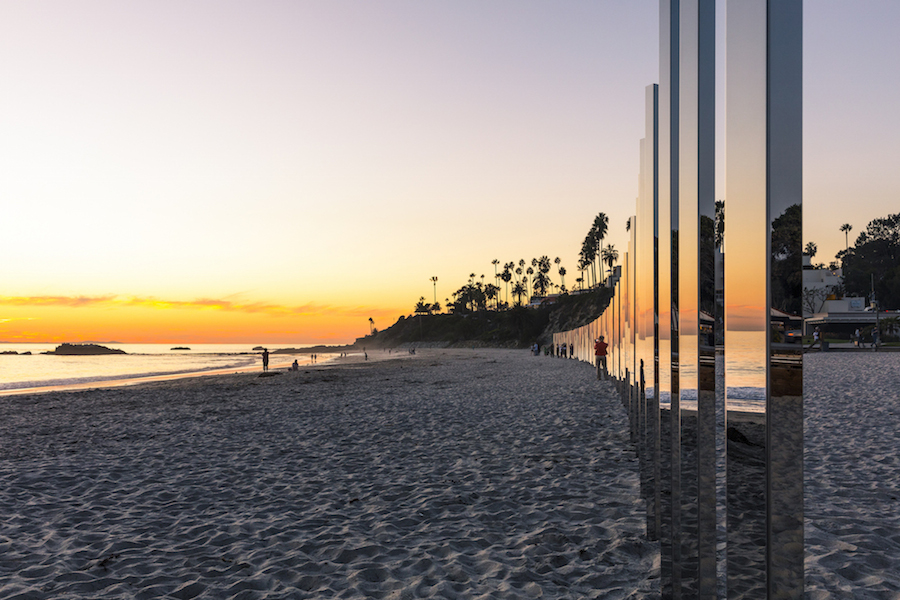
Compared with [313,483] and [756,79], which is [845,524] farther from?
[313,483]

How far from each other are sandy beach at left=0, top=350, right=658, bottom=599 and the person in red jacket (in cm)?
867

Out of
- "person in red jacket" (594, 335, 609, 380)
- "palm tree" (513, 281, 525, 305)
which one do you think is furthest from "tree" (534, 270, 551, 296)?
"person in red jacket" (594, 335, 609, 380)

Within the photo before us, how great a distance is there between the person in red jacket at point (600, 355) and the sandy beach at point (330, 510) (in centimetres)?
→ 867

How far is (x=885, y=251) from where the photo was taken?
323 ft

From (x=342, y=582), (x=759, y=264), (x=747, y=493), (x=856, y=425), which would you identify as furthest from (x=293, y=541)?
(x=856, y=425)

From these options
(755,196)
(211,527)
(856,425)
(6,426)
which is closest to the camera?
(755,196)

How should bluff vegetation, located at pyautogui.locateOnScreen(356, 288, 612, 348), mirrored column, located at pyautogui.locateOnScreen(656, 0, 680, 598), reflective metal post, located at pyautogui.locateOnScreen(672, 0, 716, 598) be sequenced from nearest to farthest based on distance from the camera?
reflective metal post, located at pyautogui.locateOnScreen(672, 0, 716, 598) → mirrored column, located at pyautogui.locateOnScreen(656, 0, 680, 598) → bluff vegetation, located at pyautogui.locateOnScreen(356, 288, 612, 348)

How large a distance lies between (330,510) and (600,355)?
54.8ft

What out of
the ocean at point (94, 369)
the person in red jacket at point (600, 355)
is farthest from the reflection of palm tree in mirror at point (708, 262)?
the ocean at point (94, 369)

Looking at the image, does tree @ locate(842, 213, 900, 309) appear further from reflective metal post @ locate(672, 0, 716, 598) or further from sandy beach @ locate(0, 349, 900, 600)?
reflective metal post @ locate(672, 0, 716, 598)

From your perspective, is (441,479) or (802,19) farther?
(441,479)

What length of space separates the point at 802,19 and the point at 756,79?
23cm

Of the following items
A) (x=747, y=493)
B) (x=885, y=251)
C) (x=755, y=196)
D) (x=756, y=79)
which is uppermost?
(x=885, y=251)

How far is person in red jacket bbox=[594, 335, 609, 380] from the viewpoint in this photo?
2120 centimetres
